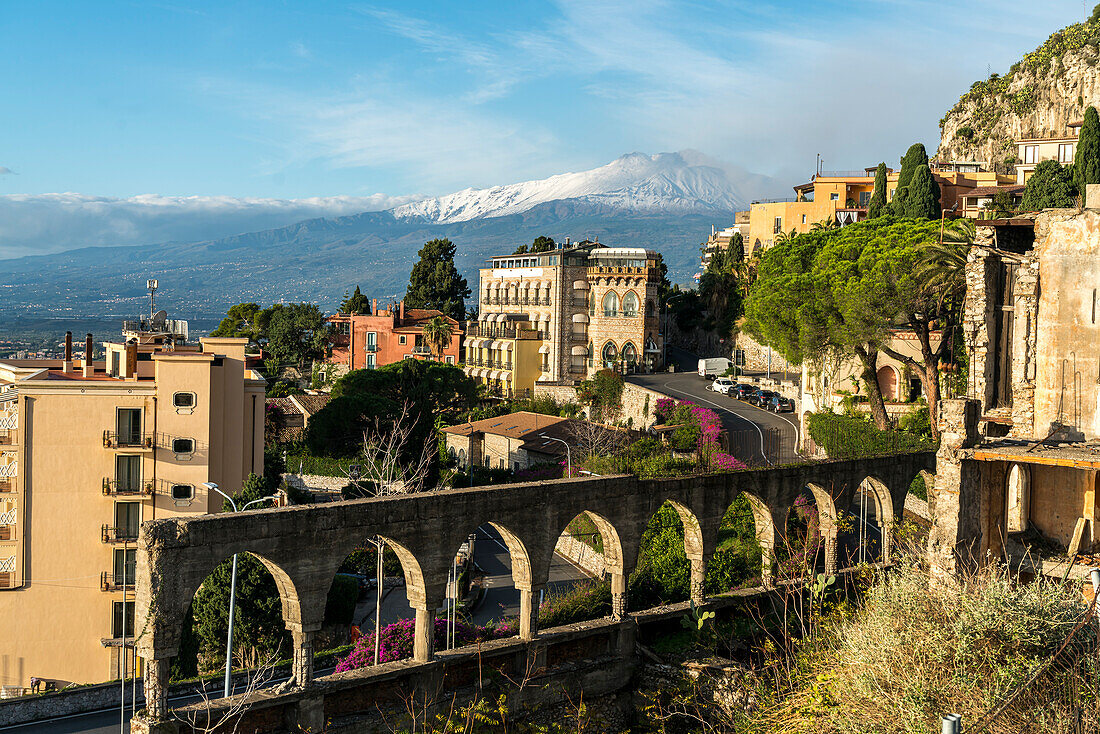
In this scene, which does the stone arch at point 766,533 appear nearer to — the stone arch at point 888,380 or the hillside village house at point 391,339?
the stone arch at point 888,380

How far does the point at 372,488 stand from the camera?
4131 cm

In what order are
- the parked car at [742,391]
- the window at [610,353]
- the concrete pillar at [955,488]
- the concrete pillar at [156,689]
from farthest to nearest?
the window at [610,353] → the parked car at [742,391] → the concrete pillar at [955,488] → the concrete pillar at [156,689]

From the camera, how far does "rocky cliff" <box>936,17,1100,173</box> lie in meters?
70.5

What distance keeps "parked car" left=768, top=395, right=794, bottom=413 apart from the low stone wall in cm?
1585

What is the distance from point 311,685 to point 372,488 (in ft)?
89.5

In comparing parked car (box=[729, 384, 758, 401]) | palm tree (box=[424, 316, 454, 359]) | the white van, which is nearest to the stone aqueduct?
parked car (box=[729, 384, 758, 401])

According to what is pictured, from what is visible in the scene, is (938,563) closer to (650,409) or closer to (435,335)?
(650,409)

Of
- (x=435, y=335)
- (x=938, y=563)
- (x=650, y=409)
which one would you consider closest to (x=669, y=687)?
(x=938, y=563)

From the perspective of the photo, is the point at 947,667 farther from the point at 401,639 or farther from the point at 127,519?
the point at 127,519

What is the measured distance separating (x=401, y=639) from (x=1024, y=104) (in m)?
73.3

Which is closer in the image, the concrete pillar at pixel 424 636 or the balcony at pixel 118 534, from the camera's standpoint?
the concrete pillar at pixel 424 636

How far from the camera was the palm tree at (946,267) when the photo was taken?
3136 cm

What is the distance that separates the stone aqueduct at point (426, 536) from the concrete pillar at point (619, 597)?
0.07 feet

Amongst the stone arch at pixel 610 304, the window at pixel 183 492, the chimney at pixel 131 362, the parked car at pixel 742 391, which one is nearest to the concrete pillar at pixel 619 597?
the window at pixel 183 492
